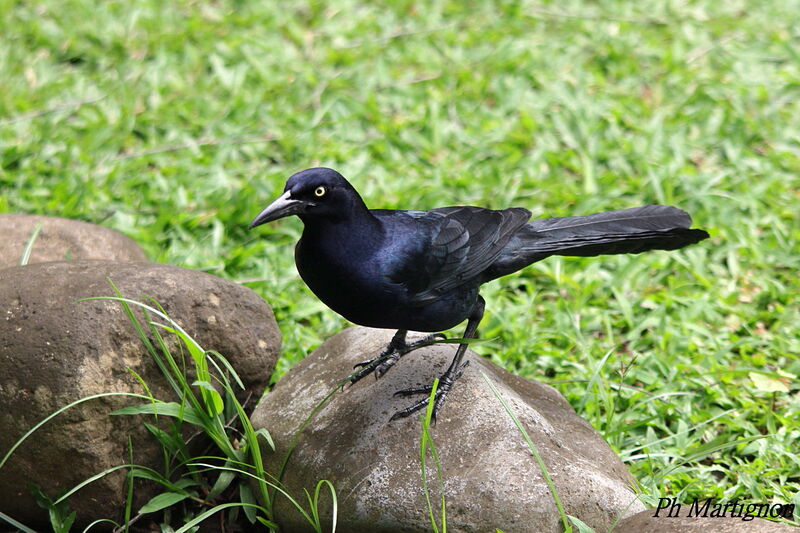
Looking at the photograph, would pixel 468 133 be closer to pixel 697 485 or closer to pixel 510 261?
pixel 510 261

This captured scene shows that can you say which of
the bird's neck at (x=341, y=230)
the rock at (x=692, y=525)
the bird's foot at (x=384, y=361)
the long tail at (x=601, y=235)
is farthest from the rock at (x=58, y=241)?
the rock at (x=692, y=525)

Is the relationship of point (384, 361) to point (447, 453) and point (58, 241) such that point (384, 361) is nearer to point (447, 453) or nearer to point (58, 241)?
point (447, 453)

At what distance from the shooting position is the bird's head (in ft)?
10.7

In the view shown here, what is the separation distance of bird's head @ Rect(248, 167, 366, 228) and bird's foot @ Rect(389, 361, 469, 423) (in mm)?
824

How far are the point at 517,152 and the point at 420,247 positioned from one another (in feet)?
9.42

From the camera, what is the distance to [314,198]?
3.31 meters

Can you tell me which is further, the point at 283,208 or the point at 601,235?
the point at 601,235

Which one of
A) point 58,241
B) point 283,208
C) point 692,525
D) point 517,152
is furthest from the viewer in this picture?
point 517,152

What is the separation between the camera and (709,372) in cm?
436

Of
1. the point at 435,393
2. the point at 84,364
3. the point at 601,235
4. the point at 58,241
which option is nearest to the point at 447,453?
the point at 435,393

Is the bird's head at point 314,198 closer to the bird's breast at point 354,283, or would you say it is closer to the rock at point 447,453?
the bird's breast at point 354,283

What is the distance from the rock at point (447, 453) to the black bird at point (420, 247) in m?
0.11

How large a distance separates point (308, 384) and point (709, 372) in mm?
2032

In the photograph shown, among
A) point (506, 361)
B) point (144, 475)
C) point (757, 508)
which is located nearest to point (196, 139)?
point (506, 361)
